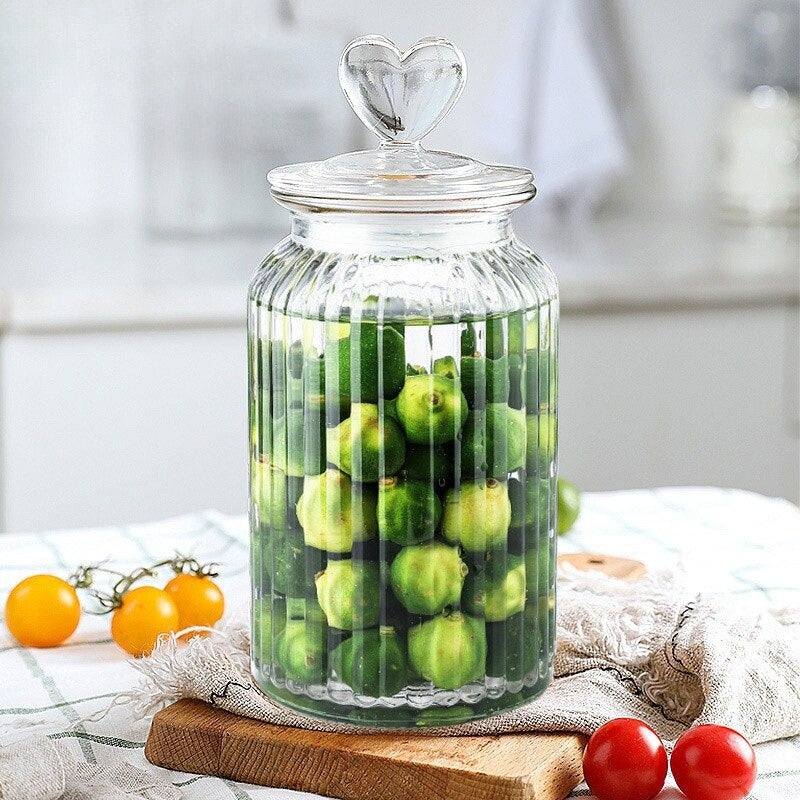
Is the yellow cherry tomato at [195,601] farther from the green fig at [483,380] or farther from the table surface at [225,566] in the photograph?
the green fig at [483,380]

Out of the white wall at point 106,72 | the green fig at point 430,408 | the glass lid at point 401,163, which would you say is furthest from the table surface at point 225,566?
the white wall at point 106,72

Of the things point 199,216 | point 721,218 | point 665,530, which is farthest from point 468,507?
point 721,218

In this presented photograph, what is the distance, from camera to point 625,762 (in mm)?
704

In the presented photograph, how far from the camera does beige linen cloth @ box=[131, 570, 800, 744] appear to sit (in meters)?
0.77

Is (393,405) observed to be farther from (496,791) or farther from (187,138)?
(187,138)

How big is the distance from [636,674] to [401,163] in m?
0.35

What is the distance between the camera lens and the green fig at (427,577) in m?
0.73

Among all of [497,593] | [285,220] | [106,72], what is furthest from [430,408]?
[106,72]

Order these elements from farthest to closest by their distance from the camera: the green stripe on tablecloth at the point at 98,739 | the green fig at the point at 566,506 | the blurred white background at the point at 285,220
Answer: the blurred white background at the point at 285,220 < the green fig at the point at 566,506 < the green stripe on tablecloth at the point at 98,739

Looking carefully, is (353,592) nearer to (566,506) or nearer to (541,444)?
(541,444)

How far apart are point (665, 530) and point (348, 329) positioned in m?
0.59

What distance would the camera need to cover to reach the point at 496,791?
27.5 inches

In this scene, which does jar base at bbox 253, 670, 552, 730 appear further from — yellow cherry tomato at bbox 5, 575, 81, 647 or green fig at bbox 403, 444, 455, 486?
yellow cherry tomato at bbox 5, 575, 81, 647

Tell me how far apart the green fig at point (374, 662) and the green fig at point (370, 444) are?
0.09 m
